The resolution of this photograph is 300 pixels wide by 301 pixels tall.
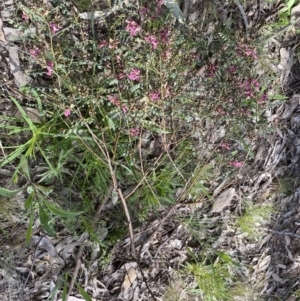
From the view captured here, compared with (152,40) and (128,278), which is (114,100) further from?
(128,278)

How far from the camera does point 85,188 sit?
190 cm

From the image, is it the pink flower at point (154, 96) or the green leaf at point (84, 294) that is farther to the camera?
the green leaf at point (84, 294)

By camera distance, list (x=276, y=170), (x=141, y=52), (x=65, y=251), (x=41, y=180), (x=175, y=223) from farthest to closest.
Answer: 1. (x=276, y=170)
2. (x=175, y=223)
3. (x=65, y=251)
4. (x=41, y=180)
5. (x=141, y=52)

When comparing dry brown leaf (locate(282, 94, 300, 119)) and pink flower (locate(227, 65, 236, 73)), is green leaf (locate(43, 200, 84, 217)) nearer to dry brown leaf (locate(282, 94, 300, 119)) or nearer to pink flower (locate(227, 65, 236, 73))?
pink flower (locate(227, 65, 236, 73))

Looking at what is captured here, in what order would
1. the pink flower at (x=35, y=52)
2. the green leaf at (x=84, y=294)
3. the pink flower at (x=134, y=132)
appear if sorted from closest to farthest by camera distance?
the pink flower at (x=35, y=52) < the pink flower at (x=134, y=132) < the green leaf at (x=84, y=294)

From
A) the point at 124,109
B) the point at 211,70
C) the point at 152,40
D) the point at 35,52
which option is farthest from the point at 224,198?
the point at 35,52

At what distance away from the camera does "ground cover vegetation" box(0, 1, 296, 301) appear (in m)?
1.64

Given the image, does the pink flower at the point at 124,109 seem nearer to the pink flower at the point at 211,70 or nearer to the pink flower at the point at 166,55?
the pink flower at the point at 166,55

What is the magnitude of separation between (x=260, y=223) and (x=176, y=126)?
756mm

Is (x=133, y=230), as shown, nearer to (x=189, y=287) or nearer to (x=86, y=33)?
(x=189, y=287)

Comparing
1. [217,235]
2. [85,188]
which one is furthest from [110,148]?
[217,235]

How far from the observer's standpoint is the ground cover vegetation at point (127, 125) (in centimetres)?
164

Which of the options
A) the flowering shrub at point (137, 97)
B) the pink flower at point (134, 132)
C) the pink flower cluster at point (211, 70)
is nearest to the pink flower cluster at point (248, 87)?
the flowering shrub at point (137, 97)

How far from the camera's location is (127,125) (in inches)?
64.7
